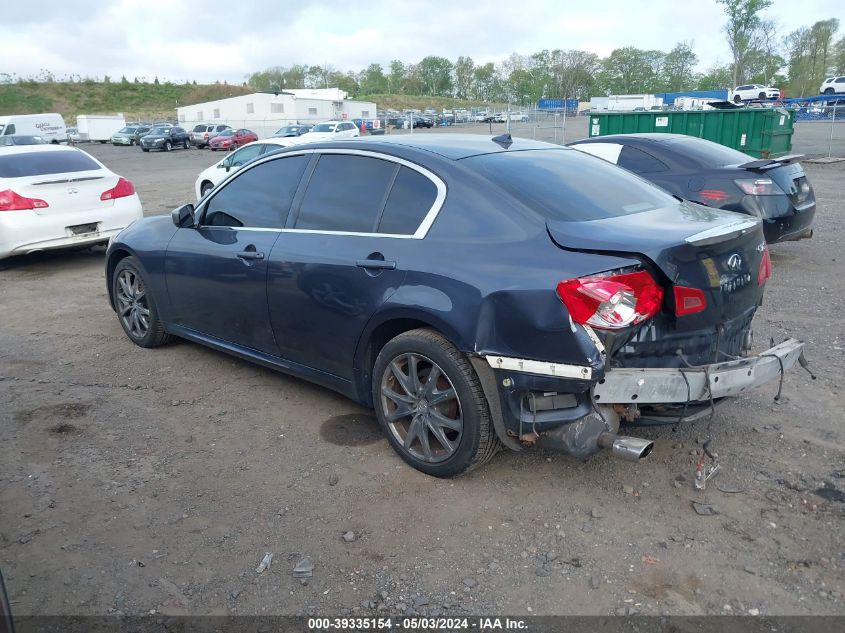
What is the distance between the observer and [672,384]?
325 centimetres

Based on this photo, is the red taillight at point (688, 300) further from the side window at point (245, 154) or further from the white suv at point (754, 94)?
the white suv at point (754, 94)

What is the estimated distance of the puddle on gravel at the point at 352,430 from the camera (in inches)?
167

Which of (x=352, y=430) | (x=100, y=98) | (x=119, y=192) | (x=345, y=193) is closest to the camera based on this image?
(x=345, y=193)

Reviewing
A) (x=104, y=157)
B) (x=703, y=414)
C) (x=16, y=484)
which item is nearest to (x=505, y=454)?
(x=703, y=414)

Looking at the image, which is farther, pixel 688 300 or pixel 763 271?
pixel 763 271

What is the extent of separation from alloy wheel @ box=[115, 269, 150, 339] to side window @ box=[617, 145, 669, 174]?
18.4 ft

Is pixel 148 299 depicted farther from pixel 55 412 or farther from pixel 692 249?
pixel 692 249

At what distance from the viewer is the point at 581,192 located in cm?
388

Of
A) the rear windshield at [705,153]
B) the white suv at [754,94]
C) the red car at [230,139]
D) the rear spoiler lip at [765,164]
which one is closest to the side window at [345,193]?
the rear windshield at [705,153]

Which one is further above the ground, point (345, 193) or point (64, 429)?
point (345, 193)

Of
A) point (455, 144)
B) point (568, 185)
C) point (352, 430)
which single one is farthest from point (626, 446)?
point (455, 144)

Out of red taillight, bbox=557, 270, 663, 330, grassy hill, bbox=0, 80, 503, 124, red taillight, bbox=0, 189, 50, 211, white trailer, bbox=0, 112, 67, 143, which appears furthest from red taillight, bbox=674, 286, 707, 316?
grassy hill, bbox=0, 80, 503, 124

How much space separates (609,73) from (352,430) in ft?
423

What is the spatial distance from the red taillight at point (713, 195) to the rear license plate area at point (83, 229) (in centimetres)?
730
